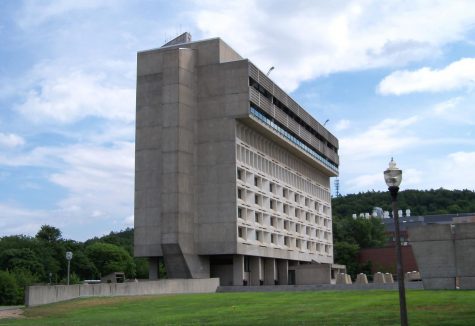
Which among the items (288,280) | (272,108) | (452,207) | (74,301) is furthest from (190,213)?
(452,207)

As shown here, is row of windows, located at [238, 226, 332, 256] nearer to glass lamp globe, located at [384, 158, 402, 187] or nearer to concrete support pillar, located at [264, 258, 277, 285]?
concrete support pillar, located at [264, 258, 277, 285]

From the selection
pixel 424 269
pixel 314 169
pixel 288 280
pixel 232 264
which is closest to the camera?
pixel 424 269

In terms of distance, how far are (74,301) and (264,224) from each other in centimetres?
4021

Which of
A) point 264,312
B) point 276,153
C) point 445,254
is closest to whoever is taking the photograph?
point 264,312

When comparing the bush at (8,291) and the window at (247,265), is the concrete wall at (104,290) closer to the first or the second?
the window at (247,265)

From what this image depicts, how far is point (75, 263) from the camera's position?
136 metres

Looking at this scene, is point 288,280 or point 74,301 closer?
point 74,301

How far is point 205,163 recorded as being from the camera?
237 ft

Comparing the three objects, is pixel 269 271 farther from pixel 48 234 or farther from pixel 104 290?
pixel 48 234

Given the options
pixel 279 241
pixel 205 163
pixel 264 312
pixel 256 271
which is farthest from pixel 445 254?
pixel 279 241

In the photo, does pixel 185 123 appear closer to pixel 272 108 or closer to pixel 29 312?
pixel 272 108

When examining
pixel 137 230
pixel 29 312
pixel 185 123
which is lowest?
pixel 29 312

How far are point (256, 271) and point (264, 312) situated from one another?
49.2m

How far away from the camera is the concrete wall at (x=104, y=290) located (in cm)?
4134
